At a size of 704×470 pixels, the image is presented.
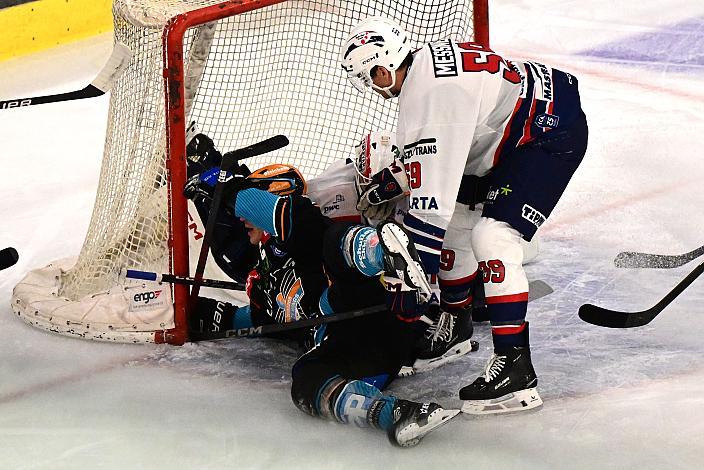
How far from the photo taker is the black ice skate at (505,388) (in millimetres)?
2754

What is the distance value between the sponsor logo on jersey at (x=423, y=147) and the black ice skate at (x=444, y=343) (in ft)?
1.97

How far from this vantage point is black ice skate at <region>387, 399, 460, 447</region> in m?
2.60

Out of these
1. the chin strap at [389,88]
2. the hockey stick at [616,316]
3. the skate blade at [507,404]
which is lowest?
the skate blade at [507,404]

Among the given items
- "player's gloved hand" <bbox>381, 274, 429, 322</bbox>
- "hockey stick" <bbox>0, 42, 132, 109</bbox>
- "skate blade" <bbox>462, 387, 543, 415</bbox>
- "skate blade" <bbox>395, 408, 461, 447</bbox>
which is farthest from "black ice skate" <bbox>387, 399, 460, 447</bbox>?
"hockey stick" <bbox>0, 42, 132, 109</bbox>

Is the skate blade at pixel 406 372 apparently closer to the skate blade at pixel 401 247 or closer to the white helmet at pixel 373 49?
the skate blade at pixel 401 247

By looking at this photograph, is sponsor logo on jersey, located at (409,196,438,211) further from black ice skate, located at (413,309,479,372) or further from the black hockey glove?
the black hockey glove

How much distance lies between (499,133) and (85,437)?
1276 mm

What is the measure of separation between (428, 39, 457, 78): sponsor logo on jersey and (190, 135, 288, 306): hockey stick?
620 mm

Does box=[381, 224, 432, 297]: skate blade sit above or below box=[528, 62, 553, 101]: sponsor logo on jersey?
below

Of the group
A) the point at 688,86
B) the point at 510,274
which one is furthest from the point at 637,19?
the point at 510,274

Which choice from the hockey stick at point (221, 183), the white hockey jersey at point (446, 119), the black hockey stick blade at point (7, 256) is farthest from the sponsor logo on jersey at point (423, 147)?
the black hockey stick blade at point (7, 256)

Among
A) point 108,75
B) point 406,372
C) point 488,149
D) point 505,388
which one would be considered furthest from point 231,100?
point 505,388

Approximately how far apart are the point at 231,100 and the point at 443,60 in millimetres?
982

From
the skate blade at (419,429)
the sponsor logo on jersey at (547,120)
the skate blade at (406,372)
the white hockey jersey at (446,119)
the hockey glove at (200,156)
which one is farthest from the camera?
the hockey glove at (200,156)
